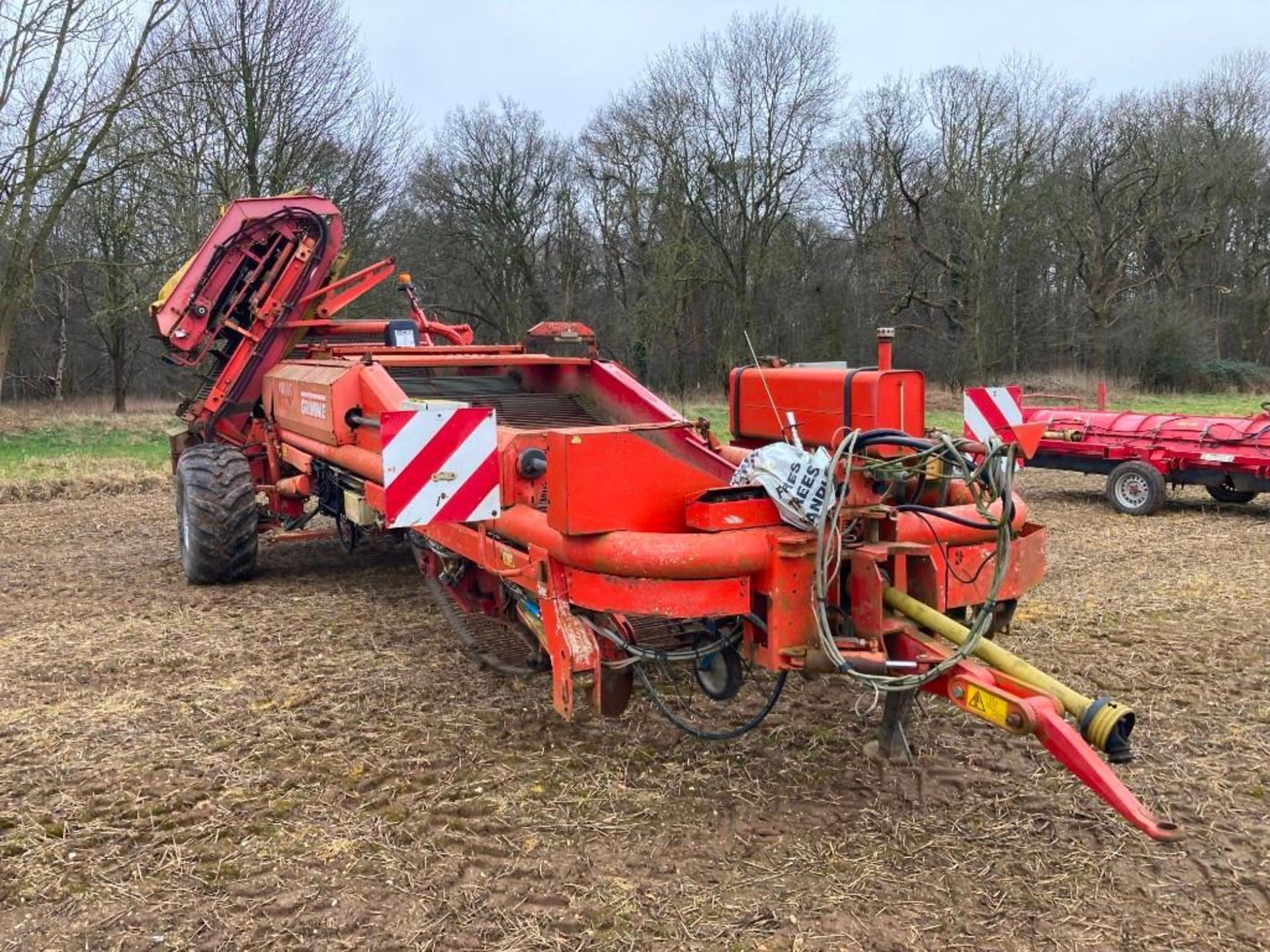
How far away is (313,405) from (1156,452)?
24.3 ft

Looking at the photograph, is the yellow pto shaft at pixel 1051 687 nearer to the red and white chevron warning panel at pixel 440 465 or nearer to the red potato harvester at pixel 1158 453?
the red and white chevron warning panel at pixel 440 465

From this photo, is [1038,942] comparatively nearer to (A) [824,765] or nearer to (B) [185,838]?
(A) [824,765]

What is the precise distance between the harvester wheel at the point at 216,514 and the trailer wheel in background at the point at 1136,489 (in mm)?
7358

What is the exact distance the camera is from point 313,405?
5238mm

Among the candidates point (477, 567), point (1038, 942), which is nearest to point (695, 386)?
point (477, 567)

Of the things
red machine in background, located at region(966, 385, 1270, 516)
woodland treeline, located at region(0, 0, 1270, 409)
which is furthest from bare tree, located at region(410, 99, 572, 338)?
red machine in background, located at region(966, 385, 1270, 516)

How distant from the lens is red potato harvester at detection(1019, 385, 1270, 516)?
28.7ft

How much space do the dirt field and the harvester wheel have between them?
919 millimetres

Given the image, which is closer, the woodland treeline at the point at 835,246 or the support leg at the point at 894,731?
the support leg at the point at 894,731

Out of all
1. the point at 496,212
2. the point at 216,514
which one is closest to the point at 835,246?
the point at 496,212

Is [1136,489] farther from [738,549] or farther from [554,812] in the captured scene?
[554,812]

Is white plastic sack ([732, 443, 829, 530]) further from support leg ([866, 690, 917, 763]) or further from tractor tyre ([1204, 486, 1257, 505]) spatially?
tractor tyre ([1204, 486, 1257, 505])

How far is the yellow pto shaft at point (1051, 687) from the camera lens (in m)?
2.46

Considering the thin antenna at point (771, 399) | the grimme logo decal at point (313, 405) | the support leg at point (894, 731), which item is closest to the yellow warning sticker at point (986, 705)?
the support leg at point (894, 731)
